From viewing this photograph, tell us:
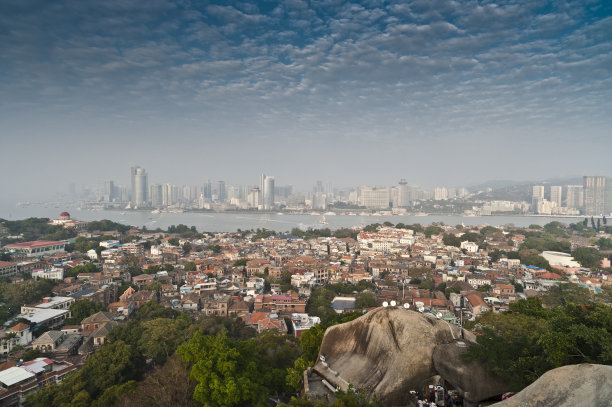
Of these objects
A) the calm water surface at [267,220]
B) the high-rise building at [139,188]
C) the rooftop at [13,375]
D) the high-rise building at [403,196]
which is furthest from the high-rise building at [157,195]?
the rooftop at [13,375]

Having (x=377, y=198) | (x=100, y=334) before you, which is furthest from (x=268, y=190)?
(x=100, y=334)

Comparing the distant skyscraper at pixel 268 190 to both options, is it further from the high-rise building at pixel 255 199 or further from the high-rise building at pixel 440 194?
the high-rise building at pixel 440 194

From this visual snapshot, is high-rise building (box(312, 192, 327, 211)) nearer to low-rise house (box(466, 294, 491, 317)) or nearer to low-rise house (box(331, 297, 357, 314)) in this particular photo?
low-rise house (box(466, 294, 491, 317))

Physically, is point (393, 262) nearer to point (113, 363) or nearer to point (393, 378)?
point (113, 363)

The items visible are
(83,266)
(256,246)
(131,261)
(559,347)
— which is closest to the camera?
(559,347)

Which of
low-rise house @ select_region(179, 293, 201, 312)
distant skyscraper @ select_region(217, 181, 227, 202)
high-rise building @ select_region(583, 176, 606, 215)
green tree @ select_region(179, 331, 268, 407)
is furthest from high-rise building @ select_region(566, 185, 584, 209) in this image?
distant skyscraper @ select_region(217, 181, 227, 202)

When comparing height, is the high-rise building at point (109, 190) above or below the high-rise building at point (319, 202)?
above

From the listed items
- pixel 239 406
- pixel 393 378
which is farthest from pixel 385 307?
pixel 239 406
